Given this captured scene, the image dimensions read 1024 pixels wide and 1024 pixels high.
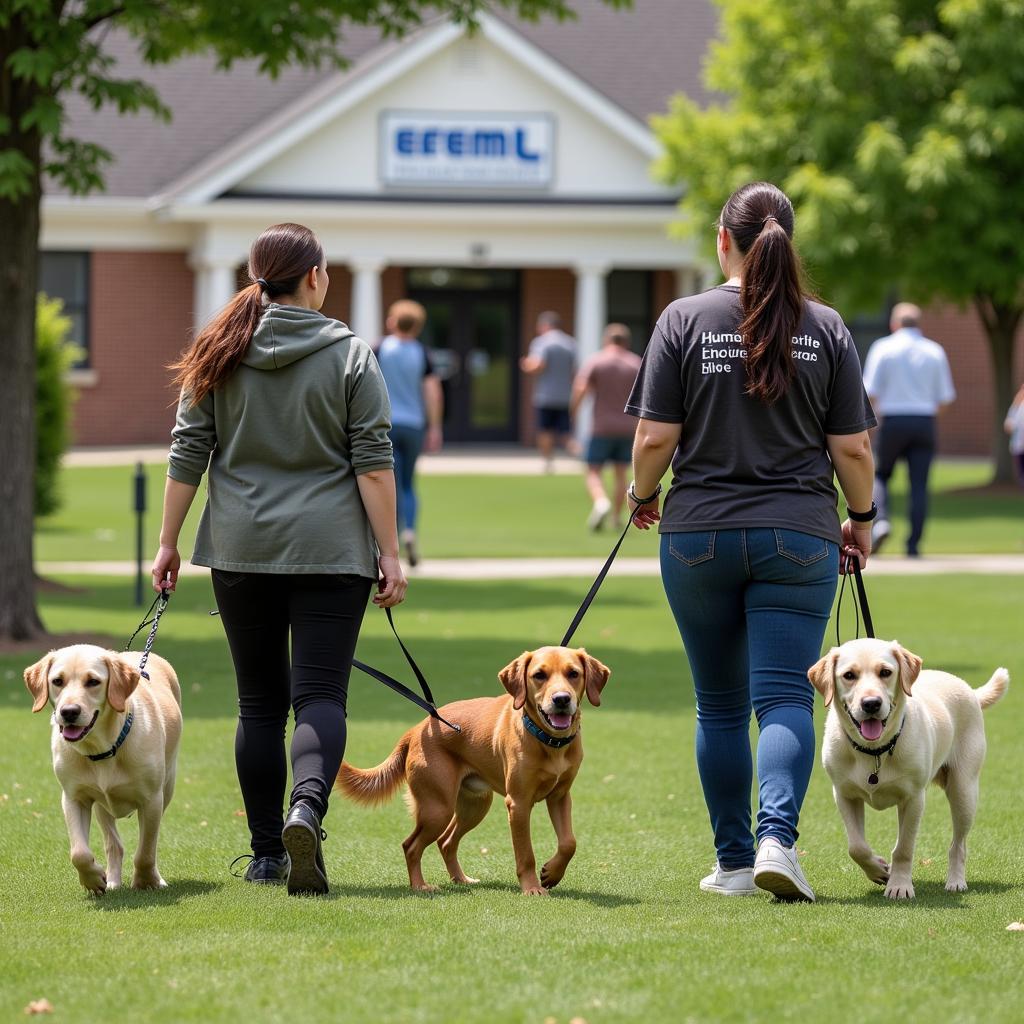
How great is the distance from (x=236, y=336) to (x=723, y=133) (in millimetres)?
20897

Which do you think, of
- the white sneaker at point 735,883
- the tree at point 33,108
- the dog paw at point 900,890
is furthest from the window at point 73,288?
the dog paw at point 900,890

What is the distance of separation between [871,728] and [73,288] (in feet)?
89.2

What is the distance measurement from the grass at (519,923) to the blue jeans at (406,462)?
5.91 meters

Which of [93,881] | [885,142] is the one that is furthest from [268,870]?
[885,142]

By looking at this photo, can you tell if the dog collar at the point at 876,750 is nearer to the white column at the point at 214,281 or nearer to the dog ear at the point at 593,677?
the dog ear at the point at 593,677

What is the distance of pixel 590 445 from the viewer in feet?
62.8

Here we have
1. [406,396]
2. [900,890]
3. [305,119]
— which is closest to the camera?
[900,890]

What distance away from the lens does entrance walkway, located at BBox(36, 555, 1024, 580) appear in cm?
1571

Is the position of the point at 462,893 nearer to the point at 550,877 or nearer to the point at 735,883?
the point at 550,877

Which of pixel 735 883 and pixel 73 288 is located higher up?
pixel 73 288

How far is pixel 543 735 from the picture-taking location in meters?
5.67

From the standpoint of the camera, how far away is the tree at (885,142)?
2314 centimetres

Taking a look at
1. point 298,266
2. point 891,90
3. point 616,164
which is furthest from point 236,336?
point 616,164

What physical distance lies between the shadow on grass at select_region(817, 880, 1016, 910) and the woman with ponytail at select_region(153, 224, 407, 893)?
5.22 feet
